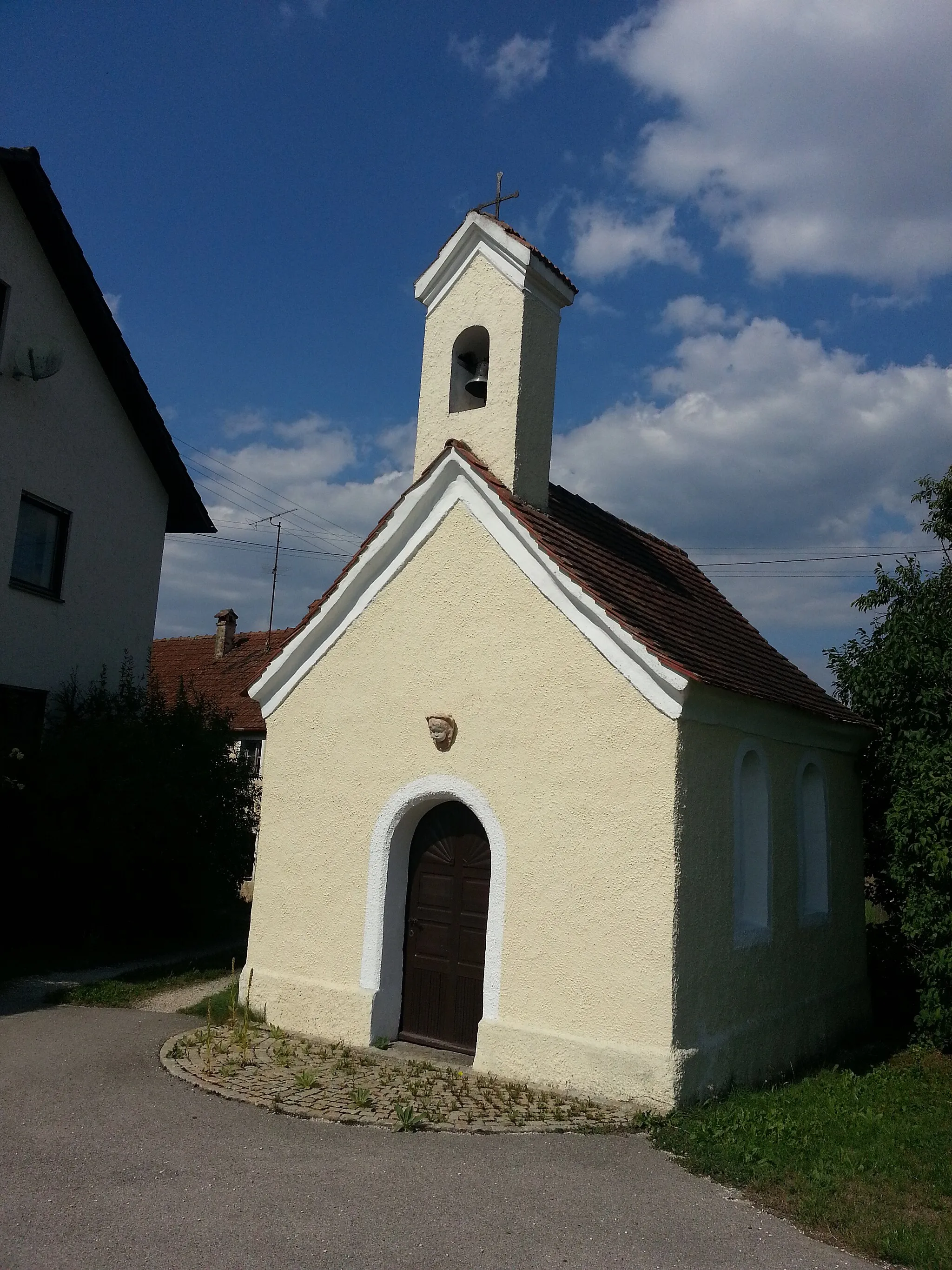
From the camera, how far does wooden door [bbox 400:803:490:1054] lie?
8820mm

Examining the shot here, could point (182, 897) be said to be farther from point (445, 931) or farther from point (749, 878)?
point (749, 878)

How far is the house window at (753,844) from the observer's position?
8.82m

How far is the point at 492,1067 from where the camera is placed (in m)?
8.08

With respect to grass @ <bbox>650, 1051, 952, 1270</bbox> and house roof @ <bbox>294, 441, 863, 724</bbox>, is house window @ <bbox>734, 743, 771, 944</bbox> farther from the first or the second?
grass @ <bbox>650, 1051, 952, 1270</bbox>

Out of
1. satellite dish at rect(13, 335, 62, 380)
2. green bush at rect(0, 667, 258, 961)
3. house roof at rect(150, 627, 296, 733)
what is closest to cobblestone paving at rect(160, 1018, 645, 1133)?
green bush at rect(0, 667, 258, 961)

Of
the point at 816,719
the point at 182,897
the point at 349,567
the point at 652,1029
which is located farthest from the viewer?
the point at 182,897

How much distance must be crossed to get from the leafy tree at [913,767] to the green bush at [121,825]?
875 centimetres

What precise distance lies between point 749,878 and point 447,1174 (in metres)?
4.42

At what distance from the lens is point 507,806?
8.39 m

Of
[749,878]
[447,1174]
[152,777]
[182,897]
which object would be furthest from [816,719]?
[182,897]

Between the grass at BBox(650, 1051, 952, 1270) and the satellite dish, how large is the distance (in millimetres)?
11859

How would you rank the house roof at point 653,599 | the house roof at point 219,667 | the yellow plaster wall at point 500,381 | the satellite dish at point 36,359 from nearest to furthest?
the house roof at point 653,599, the yellow plaster wall at point 500,381, the satellite dish at point 36,359, the house roof at point 219,667

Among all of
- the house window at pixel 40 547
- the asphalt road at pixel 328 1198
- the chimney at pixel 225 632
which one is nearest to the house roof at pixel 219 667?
the chimney at pixel 225 632

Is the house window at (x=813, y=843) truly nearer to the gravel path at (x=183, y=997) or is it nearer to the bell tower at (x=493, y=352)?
the bell tower at (x=493, y=352)
